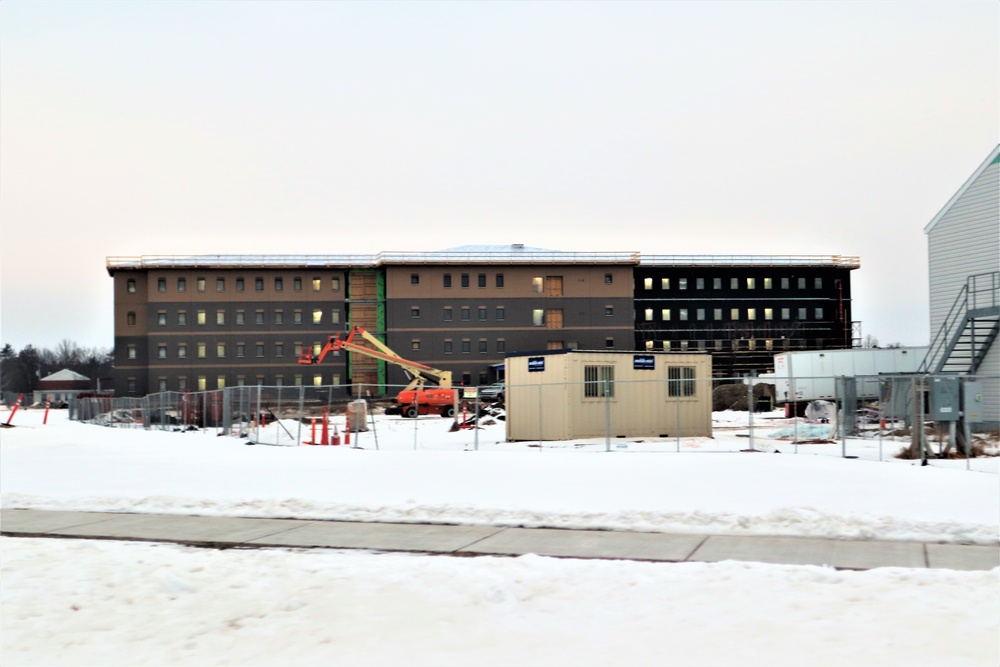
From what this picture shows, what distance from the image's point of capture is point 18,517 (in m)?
14.6

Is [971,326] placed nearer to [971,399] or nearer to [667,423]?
[971,399]

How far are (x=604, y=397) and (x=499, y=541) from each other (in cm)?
2167

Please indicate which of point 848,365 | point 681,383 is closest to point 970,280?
point 681,383

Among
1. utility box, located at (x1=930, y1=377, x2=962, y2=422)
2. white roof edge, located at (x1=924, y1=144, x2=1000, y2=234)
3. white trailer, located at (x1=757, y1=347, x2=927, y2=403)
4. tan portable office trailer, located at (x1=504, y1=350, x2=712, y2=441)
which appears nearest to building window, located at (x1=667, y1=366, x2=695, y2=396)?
tan portable office trailer, located at (x1=504, y1=350, x2=712, y2=441)

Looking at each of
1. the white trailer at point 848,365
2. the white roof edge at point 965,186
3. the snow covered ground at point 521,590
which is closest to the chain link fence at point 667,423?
the white trailer at point 848,365

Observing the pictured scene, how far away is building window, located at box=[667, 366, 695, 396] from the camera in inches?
1362

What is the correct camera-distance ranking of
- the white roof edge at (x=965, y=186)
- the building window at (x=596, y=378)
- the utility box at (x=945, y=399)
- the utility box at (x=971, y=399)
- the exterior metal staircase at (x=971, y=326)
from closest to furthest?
the utility box at (x=971, y=399) < the utility box at (x=945, y=399) < the exterior metal staircase at (x=971, y=326) < the white roof edge at (x=965, y=186) < the building window at (x=596, y=378)

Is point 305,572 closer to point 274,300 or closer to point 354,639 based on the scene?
point 354,639

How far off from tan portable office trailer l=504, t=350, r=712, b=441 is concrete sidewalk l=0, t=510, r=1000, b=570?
18886 mm

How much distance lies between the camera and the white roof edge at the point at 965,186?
32781mm

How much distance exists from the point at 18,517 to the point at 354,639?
31.6 feet

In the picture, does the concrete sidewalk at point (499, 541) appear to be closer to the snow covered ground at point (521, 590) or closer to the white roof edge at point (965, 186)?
the snow covered ground at point (521, 590)

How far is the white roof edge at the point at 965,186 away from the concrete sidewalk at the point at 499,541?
26217 mm

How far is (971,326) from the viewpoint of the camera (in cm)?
3231
